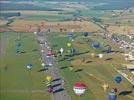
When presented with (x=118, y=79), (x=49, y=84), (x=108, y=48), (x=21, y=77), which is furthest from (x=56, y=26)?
(x=49, y=84)

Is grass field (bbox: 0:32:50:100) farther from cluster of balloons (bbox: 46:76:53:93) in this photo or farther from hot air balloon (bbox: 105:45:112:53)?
hot air balloon (bbox: 105:45:112:53)

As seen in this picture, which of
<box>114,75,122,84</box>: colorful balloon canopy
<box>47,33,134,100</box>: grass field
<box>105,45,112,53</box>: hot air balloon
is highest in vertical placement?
<box>114,75,122,84</box>: colorful balloon canopy

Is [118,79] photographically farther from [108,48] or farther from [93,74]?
[108,48]

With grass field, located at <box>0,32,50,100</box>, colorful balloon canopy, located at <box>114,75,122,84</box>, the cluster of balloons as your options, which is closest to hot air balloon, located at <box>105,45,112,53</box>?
grass field, located at <box>0,32,50,100</box>

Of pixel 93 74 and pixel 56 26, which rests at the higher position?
pixel 93 74

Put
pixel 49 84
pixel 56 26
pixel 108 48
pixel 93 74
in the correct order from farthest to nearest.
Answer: pixel 56 26
pixel 108 48
pixel 93 74
pixel 49 84

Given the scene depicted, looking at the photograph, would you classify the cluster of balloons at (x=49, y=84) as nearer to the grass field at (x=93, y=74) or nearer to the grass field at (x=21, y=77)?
the grass field at (x=21, y=77)

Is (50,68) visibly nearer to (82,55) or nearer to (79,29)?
(82,55)

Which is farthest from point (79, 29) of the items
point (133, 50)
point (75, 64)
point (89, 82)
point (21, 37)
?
point (89, 82)
